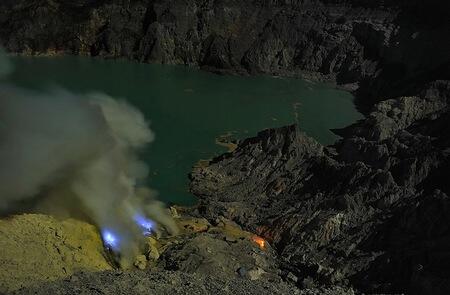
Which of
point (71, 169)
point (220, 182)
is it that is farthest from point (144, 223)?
point (220, 182)

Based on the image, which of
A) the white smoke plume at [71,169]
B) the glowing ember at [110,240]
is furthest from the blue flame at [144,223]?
the glowing ember at [110,240]

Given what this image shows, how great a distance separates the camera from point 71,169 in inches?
822

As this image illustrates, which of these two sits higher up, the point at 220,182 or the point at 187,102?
the point at 220,182

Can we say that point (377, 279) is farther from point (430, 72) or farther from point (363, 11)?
point (363, 11)

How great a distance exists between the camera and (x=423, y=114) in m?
35.2

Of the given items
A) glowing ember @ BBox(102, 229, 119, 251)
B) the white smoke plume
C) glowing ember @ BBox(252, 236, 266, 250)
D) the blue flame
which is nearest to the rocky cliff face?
the white smoke plume

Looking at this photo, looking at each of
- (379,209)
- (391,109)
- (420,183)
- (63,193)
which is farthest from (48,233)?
(391,109)

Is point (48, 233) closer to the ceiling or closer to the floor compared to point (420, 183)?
closer to the floor

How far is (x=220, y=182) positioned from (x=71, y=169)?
27.0ft

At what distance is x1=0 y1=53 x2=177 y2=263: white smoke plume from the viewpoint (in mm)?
19281

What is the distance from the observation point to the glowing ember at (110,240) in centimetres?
1923

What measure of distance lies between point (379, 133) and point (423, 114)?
6283 mm

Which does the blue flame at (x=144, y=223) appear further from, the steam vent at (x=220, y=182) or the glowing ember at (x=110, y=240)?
the glowing ember at (x=110, y=240)

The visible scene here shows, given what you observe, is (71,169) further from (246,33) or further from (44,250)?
(246,33)
